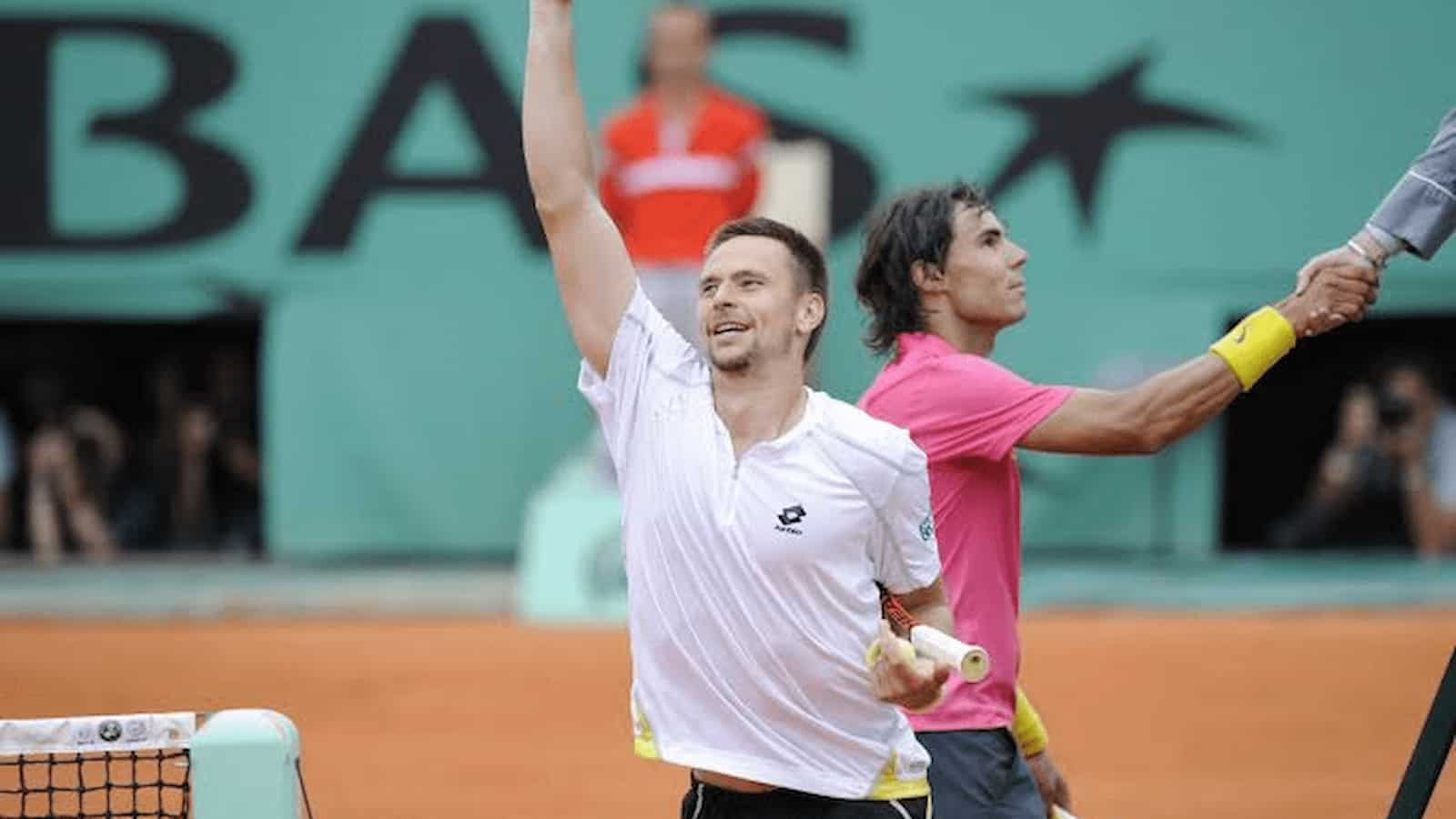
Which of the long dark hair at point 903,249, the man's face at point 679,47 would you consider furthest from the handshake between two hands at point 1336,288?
the man's face at point 679,47

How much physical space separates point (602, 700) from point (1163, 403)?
5431mm

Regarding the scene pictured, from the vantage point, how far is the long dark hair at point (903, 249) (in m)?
5.44

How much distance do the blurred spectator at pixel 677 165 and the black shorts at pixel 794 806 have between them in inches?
307

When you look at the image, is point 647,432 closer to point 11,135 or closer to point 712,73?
point 712,73

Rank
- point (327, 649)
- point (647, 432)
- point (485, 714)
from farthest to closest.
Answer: point (327, 649) → point (485, 714) → point (647, 432)

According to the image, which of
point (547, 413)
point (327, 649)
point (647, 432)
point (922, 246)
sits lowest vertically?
point (327, 649)

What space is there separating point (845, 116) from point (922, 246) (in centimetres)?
823

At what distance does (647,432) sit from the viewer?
4457 millimetres

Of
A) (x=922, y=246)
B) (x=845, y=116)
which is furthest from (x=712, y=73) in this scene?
(x=922, y=246)

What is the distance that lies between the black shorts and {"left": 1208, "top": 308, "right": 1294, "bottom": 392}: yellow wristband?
137 centimetres

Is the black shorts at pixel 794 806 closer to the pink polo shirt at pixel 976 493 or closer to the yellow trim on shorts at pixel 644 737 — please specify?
the yellow trim on shorts at pixel 644 737

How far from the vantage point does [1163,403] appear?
202 inches

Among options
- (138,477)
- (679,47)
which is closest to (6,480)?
(138,477)

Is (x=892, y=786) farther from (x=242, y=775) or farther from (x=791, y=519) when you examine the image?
(x=242, y=775)
